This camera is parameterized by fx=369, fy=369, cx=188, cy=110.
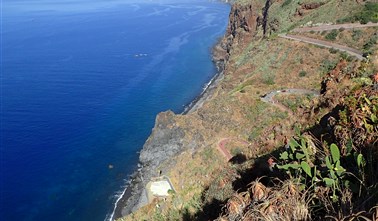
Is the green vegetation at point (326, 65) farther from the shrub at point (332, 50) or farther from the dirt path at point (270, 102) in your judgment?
the dirt path at point (270, 102)

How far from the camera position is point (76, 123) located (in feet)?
237

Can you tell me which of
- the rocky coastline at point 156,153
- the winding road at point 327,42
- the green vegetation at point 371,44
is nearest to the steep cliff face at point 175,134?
the rocky coastline at point 156,153

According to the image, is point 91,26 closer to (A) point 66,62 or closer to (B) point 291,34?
(A) point 66,62

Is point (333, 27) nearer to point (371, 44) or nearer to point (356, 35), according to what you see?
point (356, 35)

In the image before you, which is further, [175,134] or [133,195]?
[175,134]

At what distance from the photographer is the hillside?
6863 mm

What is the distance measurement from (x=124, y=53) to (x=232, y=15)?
119 ft

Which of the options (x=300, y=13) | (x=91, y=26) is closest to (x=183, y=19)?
(x=91, y=26)

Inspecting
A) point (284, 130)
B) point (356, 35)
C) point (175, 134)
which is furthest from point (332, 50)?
point (284, 130)

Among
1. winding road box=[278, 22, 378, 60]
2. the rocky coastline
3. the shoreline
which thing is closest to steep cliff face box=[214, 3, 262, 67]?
winding road box=[278, 22, 378, 60]

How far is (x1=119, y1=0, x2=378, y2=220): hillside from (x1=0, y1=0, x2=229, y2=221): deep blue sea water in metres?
8.72

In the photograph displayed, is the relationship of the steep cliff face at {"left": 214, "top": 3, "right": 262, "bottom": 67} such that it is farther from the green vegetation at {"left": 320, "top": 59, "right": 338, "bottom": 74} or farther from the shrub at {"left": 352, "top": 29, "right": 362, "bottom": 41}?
the green vegetation at {"left": 320, "top": 59, "right": 338, "bottom": 74}

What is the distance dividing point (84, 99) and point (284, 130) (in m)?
71.2

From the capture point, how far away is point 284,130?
17.9 meters
